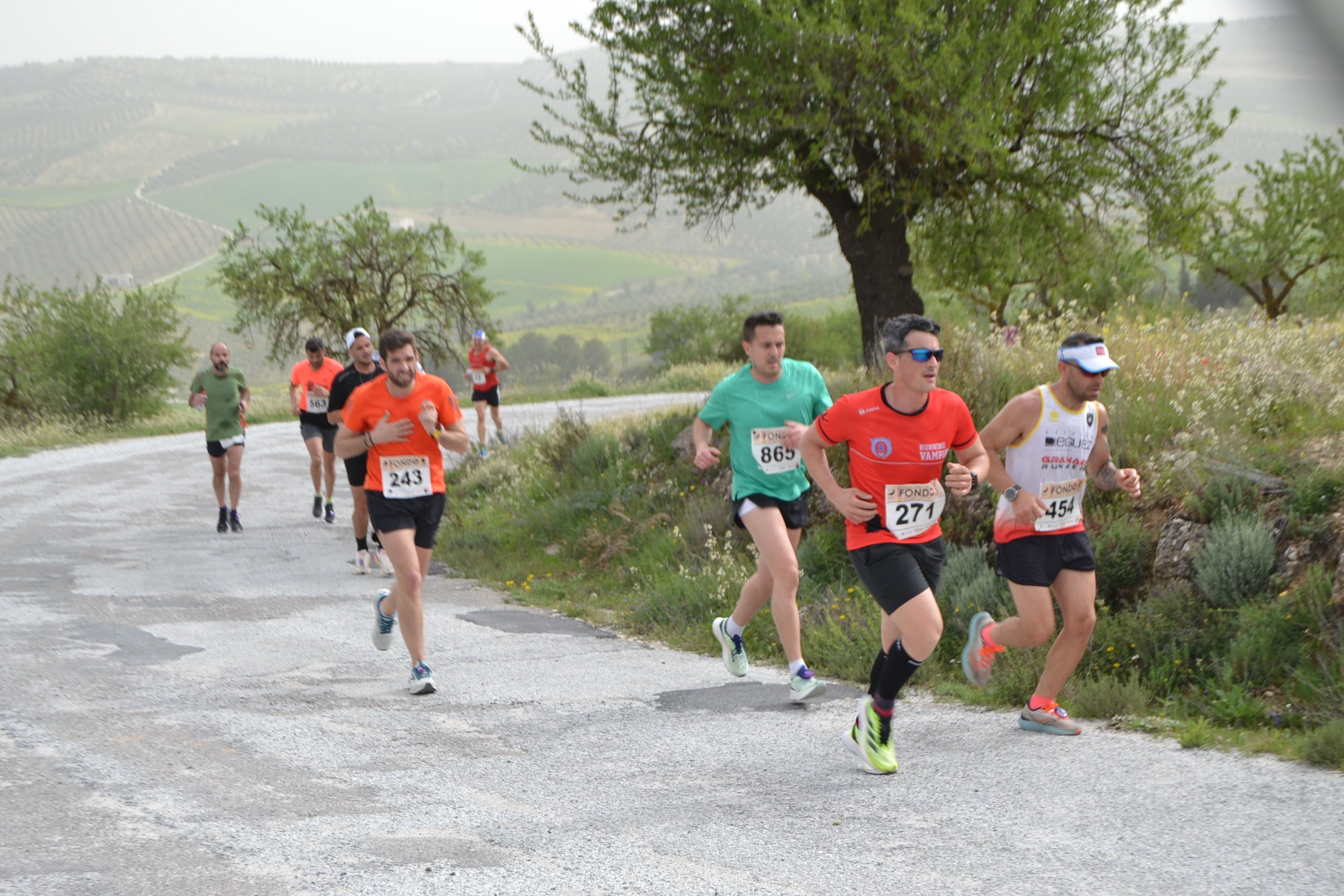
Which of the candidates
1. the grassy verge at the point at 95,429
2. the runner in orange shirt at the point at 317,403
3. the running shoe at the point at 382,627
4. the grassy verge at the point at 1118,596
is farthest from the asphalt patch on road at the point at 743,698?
the grassy verge at the point at 95,429

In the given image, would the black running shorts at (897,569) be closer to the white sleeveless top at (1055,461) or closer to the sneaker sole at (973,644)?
the white sleeveless top at (1055,461)

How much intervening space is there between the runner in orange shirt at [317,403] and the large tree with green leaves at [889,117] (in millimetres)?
4579

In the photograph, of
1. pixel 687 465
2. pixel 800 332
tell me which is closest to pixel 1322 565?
pixel 687 465

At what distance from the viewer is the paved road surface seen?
428cm

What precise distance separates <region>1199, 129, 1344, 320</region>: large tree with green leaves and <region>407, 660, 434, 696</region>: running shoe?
31884 millimetres

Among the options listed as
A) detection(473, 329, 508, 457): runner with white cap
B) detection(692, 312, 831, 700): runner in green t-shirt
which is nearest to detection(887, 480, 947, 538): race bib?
detection(692, 312, 831, 700): runner in green t-shirt

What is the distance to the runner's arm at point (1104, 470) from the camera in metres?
5.69

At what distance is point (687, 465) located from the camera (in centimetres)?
1319

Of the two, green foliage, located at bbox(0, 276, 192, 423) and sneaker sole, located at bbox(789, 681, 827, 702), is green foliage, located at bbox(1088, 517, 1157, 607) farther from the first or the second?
green foliage, located at bbox(0, 276, 192, 423)

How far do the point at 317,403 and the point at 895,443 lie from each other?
396 inches

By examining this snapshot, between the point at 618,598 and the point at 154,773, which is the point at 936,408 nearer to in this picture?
the point at 154,773

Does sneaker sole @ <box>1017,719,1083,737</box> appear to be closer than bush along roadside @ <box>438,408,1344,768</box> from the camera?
Yes

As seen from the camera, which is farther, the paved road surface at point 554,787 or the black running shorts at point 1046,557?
the black running shorts at point 1046,557

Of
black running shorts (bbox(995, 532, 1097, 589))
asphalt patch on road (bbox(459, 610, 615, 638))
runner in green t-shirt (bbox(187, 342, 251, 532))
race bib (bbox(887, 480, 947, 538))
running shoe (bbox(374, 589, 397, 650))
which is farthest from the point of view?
runner in green t-shirt (bbox(187, 342, 251, 532))
